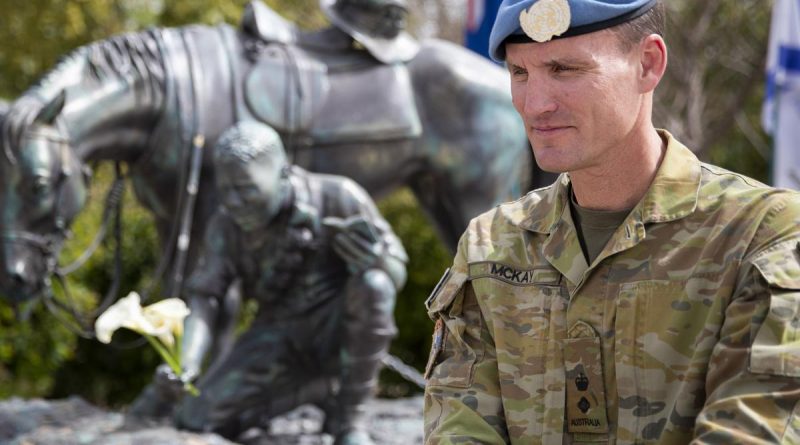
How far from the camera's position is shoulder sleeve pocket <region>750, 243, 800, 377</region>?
6.20 feet

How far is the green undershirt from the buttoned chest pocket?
12 centimetres

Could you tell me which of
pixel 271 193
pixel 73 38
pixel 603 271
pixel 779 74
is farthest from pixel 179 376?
pixel 73 38

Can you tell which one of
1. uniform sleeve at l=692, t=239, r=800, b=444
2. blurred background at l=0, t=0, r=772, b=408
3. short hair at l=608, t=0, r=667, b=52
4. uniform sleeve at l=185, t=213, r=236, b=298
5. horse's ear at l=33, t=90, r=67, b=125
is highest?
short hair at l=608, t=0, r=667, b=52

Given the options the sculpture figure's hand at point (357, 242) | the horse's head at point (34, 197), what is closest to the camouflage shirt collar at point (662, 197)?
the sculpture figure's hand at point (357, 242)

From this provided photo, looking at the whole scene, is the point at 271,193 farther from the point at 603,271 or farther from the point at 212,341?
the point at 603,271

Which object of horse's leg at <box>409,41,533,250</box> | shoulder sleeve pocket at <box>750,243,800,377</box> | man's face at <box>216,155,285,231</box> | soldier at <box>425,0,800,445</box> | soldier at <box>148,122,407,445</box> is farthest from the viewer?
horse's leg at <box>409,41,533,250</box>

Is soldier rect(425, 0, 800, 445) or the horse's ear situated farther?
the horse's ear

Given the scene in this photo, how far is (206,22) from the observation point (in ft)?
40.8

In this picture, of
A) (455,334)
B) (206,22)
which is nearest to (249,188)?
(455,334)

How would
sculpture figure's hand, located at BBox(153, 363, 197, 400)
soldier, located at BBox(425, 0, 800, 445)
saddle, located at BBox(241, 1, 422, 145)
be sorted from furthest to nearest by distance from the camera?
saddle, located at BBox(241, 1, 422, 145) → sculpture figure's hand, located at BBox(153, 363, 197, 400) → soldier, located at BBox(425, 0, 800, 445)

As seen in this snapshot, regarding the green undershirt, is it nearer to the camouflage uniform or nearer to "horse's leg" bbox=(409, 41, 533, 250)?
the camouflage uniform

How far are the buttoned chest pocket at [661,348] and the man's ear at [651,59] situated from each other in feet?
1.11

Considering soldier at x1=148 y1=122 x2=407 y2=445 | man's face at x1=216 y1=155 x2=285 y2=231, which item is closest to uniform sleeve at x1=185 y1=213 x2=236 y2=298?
soldier at x1=148 y1=122 x2=407 y2=445

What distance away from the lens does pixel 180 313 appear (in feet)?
15.9
